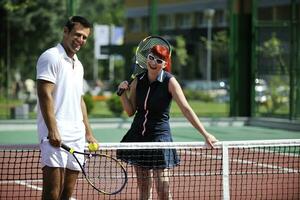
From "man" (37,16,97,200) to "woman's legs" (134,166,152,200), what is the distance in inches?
34.5

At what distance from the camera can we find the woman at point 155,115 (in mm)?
5984

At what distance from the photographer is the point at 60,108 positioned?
5.18 meters

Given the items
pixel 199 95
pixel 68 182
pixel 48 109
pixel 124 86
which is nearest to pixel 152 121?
pixel 124 86

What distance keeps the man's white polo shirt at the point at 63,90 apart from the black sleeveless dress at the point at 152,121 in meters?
0.90

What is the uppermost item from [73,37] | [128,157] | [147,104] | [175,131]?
[73,37]

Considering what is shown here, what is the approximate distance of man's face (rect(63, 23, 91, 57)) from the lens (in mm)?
5234

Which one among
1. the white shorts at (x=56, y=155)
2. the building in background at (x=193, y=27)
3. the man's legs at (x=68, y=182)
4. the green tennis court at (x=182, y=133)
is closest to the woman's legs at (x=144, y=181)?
the man's legs at (x=68, y=182)

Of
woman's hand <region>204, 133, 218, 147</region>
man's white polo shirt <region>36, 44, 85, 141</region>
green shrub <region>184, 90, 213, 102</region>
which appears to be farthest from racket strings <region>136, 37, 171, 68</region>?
green shrub <region>184, 90, 213, 102</region>

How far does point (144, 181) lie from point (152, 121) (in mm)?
541

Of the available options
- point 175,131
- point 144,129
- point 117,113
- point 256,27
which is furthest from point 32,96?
point 144,129

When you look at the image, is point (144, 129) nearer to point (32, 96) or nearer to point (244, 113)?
point (244, 113)

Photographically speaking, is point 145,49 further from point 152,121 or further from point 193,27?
point 193,27

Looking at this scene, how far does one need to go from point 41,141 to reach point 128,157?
113 centimetres

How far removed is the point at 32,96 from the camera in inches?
839
